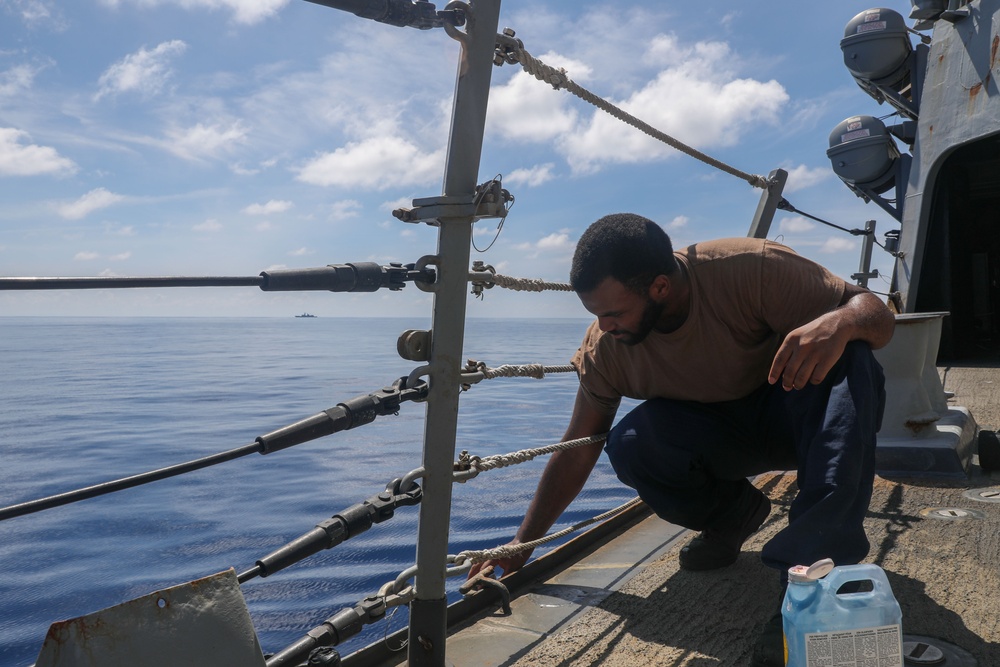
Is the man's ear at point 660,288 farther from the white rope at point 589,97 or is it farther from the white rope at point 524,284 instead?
the white rope at point 589,97

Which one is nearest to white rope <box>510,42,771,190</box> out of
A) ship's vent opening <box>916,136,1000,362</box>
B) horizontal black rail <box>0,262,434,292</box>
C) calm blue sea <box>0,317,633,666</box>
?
horizontal black rail <box>0,262,434,292</box>

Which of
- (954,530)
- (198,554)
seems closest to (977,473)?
(954,530)

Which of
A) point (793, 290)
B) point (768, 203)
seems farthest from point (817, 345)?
point (768, 203)

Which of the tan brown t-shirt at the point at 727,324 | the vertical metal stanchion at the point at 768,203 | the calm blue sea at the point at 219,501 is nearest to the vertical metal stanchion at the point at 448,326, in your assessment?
the tan brown t-shirt at the point at 727,324

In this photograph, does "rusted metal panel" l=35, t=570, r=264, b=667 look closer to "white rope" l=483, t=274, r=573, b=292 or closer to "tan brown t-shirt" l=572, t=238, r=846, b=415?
"white rope" l=483, t=274, r=573, b=292

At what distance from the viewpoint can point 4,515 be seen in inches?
36.8

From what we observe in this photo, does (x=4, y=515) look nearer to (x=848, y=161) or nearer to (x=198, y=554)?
(x=198, y=554)

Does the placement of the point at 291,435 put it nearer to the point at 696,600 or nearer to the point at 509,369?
the point at 509,369

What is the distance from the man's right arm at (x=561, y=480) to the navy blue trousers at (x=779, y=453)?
73 mm

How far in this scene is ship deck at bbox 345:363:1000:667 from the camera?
5.31ft

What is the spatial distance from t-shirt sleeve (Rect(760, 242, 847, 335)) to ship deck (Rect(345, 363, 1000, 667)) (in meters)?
0.75

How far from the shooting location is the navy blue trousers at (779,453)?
4.94 feet

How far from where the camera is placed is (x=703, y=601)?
1.91 metres

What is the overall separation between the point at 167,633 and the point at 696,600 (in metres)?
1.39
